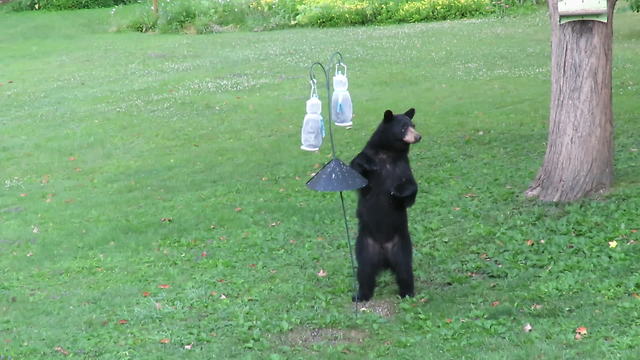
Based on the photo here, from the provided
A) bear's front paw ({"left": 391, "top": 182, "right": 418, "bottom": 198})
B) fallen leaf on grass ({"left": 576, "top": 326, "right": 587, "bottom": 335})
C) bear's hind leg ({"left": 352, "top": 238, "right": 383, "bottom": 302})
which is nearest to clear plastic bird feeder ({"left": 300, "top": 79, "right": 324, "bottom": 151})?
bear's front paw ({"left": 391, "top": 182, "right": 418, "bottom": 198})

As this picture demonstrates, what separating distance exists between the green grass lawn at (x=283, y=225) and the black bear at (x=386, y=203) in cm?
31

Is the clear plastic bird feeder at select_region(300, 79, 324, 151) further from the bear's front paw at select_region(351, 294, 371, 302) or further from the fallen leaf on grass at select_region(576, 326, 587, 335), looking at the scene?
the fallen leaf on grass at select_region(576, 326, 587, 335)

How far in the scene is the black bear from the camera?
6.60m

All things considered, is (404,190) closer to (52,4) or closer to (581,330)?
(581,330)

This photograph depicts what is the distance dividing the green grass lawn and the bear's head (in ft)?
4.48

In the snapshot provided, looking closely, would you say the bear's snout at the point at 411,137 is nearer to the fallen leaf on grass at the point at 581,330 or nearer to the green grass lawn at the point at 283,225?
the green grass lawn at the point at 283,225

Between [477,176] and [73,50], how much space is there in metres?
18.3

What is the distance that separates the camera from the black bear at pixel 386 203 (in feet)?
21.6

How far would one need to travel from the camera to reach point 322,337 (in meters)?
6.51

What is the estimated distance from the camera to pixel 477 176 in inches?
423

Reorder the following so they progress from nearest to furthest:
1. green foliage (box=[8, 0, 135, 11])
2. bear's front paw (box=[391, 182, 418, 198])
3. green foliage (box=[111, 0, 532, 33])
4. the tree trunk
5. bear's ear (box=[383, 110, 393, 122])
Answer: bear's ear (box=[383, 110, 393, 122])
bear's front paw (box=[391, 182, 418, 198])
the tree trunk
green foliage (box=[111, 0, 532, 33])
green foliage (box=[8, 0, 135, 11])

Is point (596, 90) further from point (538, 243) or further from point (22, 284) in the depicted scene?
point (22, 284)

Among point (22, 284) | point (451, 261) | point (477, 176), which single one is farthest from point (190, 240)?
point (477, 176)

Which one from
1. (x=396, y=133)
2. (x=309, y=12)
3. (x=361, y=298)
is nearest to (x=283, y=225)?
(x=361, y=298)
